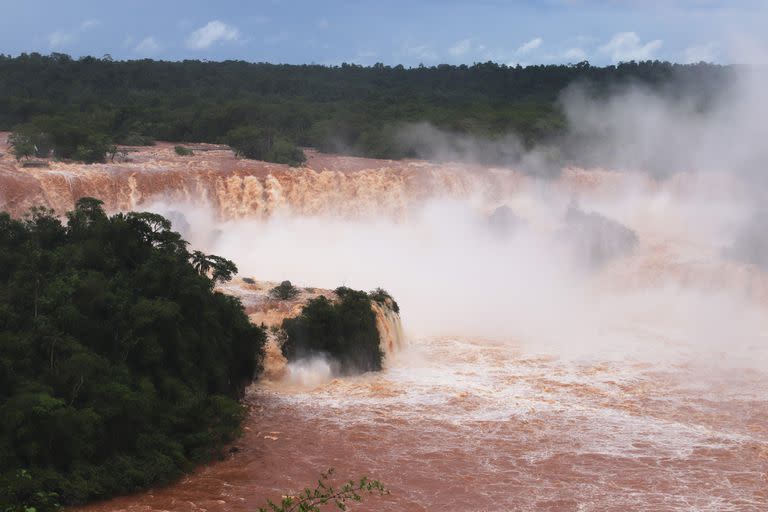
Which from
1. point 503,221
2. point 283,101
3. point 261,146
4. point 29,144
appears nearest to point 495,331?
point 503,221

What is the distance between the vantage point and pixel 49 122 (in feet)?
113

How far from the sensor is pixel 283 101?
5703 cm

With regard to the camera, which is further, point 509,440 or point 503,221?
point 503,221

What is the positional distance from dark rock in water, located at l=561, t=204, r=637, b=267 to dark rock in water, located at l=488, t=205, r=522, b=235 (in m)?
1.85

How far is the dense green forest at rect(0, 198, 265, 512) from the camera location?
47.2ft

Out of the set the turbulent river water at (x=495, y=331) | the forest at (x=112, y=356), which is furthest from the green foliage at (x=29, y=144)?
the forest at (x=112, y=356)

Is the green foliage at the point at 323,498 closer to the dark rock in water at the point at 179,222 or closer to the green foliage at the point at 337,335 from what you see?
the green foliage at the point at 337,335

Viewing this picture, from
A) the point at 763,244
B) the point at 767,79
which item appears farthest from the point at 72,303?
the point at 767,79

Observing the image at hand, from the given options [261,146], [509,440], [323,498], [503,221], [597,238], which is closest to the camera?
[323,498]

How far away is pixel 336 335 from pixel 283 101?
37006 millimetres

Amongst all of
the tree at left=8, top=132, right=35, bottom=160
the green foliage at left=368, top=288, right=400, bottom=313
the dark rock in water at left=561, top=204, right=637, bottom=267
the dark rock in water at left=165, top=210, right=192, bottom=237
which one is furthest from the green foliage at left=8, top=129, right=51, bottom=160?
the dark rock in water at left=561, top=204, right=637, bottom=267

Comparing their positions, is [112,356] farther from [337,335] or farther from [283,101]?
[283,101]

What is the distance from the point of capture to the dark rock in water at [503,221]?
3597 cm

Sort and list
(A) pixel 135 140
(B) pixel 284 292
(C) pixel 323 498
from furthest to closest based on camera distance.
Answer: (A) pixel 135 140 → (B) pixel 284 292 → (C) pixel 323 498
